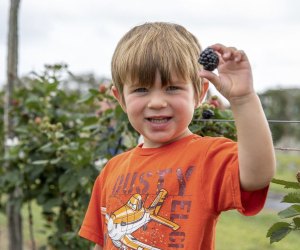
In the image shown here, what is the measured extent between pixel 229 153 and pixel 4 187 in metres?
2.59

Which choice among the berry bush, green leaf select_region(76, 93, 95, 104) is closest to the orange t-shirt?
the berry bush

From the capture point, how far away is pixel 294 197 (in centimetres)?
144

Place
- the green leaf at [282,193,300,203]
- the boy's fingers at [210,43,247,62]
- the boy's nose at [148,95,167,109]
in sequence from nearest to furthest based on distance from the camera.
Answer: the boy's fingers at [210,43,247,62], the boy's nose at [148,95,167,109], the green leaf at [282,193,300,203]

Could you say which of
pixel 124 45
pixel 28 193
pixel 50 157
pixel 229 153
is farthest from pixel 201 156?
pixel 28 193

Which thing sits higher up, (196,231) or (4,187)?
(196,231)

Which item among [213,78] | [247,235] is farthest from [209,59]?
[247,235]

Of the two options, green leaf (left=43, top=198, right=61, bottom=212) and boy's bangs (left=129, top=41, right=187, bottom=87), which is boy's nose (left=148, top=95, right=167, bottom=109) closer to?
boy's bangs (left=129, top=41, right=187, bottom=87)

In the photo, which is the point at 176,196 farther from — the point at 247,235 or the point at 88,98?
the point at 247,235

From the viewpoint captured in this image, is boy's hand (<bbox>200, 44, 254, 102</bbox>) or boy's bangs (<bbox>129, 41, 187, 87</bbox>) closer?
boy's hand (<bbox>200, 44, 254, 102</bbox>)

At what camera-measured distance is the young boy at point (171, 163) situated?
1230 millimetres

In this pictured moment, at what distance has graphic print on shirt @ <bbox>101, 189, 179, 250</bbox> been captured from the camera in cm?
135

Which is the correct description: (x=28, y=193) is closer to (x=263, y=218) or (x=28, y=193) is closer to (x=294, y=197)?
(x=294, y=197)

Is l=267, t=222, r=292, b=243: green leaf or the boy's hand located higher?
the boy's hand

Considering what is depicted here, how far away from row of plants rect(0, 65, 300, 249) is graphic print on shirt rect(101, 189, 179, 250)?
0.77m
